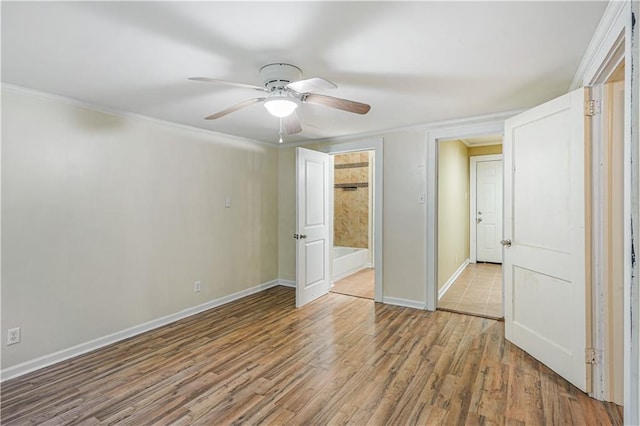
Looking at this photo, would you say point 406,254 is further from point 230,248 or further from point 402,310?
point 230,248

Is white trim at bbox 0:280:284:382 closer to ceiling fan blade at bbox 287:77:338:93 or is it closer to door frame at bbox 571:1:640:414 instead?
ceiling fan blade at bbox 287:77:338:93

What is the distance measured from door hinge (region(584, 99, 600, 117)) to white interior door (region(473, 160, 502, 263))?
4.74 m

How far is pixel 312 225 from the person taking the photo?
4.23 metres

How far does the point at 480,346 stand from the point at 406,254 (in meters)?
1.34

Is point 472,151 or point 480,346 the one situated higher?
point 472,151

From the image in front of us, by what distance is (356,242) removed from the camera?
6496 mm

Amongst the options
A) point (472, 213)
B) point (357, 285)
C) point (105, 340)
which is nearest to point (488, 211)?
point (472, 213)

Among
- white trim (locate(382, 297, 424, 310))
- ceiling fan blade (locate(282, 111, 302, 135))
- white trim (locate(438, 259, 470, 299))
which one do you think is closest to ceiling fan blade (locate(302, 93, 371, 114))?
ceiling fan blade (locate(282, 111, 302, 135))

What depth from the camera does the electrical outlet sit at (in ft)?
7.84

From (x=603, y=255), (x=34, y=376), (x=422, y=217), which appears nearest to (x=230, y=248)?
(x=34, y=376)

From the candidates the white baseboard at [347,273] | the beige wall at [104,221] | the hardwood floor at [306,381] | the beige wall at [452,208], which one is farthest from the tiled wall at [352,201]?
the hardwood floor at [306,381]

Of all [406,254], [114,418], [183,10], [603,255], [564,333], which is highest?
[183,10]

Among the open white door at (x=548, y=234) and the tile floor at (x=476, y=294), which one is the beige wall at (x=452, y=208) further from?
the open white door at (x=548, y=234)

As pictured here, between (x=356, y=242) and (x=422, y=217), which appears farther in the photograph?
(x=356, y=242)
